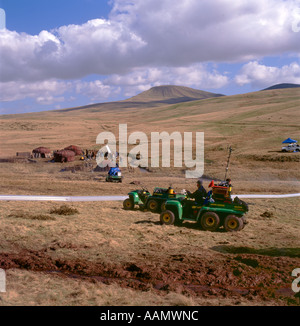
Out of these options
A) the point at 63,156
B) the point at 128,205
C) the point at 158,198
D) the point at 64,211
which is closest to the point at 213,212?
the point at 158,198

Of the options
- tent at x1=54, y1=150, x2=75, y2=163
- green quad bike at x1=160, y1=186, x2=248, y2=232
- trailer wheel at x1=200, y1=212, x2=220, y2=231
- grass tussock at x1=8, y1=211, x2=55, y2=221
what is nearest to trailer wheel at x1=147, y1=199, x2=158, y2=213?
green quad bike at x1=160, y1=186, x2=248, y2=232

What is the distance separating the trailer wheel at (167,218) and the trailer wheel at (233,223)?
7.42 feet

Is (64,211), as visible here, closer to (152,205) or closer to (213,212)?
(152,205)

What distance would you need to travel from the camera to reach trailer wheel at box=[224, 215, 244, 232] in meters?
13.8

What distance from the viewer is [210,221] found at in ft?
45.9

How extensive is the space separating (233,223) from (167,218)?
2.83 m

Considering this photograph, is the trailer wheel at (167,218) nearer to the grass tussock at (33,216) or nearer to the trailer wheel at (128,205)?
the trailer wheel at (128,205)

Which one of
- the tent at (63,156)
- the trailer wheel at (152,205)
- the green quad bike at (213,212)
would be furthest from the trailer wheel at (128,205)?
the tent at (63,156)

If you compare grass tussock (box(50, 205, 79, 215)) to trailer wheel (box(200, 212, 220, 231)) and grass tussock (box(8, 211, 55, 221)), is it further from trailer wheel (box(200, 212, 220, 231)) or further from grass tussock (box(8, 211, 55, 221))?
trailer wheel (box(200, 212, 220, 231))

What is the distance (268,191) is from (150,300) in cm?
2089

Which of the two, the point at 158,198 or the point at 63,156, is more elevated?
the point at 63,156

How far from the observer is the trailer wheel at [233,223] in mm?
13781

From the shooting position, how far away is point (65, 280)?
29.1 ft

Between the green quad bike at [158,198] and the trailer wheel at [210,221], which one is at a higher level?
the green quad bike at [158,198]
